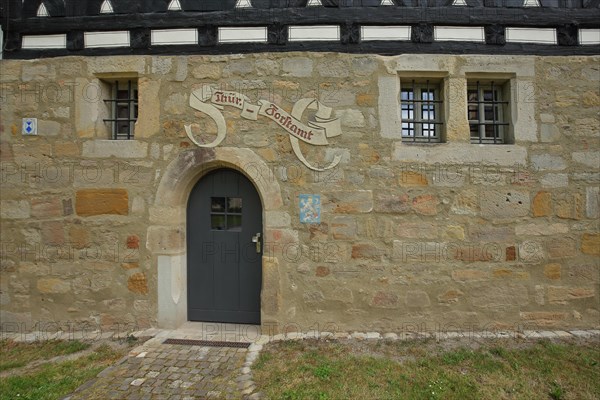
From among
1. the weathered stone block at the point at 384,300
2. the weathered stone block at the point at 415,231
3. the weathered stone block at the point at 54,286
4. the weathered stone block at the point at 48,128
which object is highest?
the weathered stone block at the point at 48,128

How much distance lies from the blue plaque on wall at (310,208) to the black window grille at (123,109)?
86.9 inches

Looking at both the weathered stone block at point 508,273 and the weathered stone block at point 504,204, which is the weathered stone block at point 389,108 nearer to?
the weathered stone block at point 504,204

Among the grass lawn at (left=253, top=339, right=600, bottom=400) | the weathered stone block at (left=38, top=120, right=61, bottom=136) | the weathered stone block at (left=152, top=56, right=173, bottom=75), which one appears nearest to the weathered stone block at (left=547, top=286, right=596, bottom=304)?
the grass lawn at (left=253, top=339, right=600, bottom=400)

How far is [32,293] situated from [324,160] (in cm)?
365

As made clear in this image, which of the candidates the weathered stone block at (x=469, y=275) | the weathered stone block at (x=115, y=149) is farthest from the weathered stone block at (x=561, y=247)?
the weathered stone block at (x=115, y=149)

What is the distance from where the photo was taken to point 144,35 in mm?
3766

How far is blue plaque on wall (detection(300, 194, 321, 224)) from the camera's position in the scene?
3.55m

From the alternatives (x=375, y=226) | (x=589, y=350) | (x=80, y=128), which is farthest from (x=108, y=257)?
(x=589, y=350)

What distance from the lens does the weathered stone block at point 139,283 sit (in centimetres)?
366

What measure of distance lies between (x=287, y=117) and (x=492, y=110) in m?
2.42

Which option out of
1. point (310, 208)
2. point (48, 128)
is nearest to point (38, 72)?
point (48, 128)

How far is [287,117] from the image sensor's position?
3.57 metres

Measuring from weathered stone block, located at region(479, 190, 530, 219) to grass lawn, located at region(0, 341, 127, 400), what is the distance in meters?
4.05

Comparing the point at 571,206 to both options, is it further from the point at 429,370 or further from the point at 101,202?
the point at 101,202
